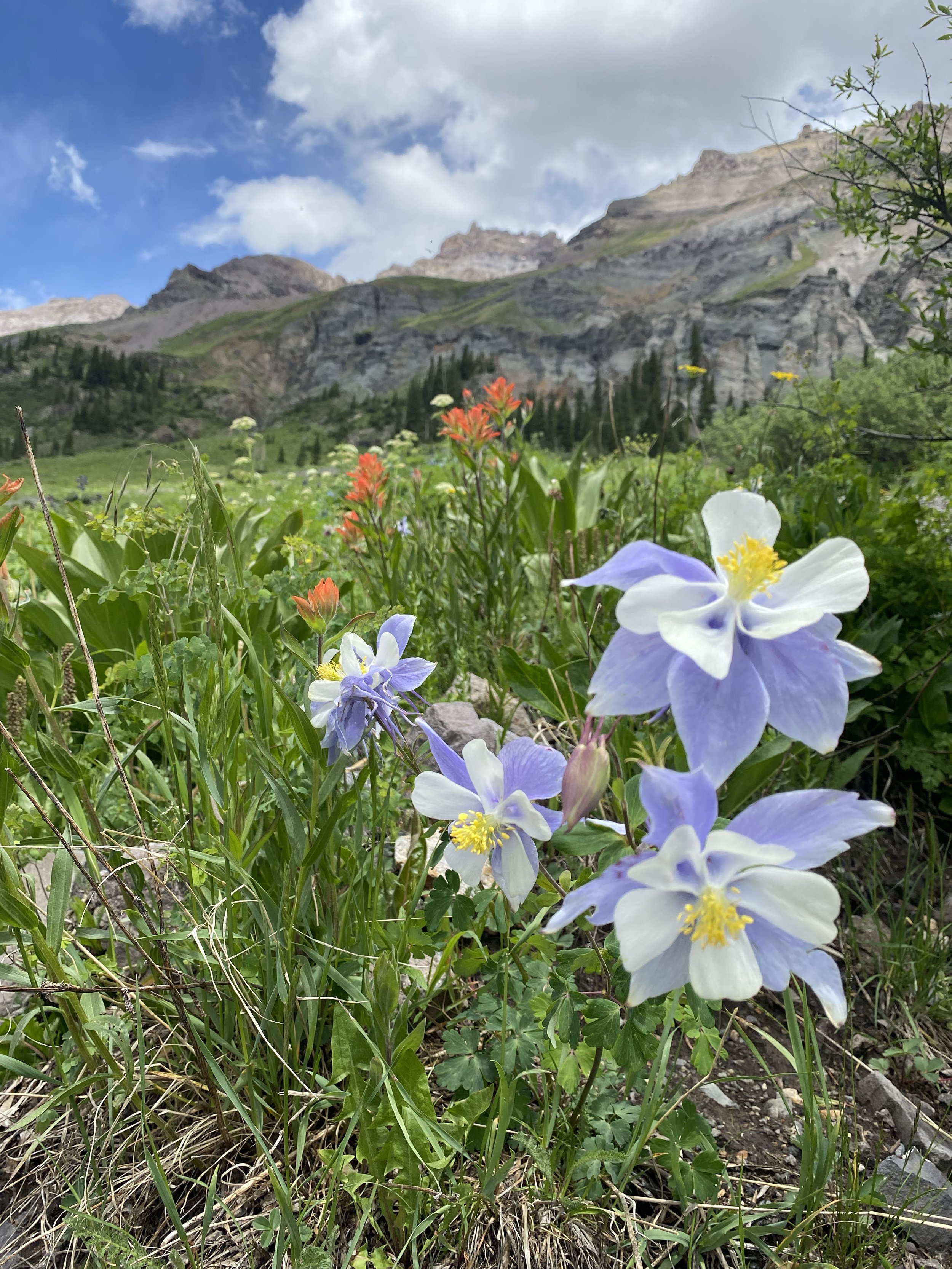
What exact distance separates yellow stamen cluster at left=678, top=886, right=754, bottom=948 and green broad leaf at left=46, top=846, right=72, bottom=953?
3.44 ft

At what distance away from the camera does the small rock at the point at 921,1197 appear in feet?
3.95

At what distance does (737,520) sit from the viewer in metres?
0.72

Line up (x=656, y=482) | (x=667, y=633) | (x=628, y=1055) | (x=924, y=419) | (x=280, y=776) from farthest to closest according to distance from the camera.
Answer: (x=924, y=419) → (x=656, y=482) → (x=280, y=776) → (x=628, y=1055) → (x=667, y=633)

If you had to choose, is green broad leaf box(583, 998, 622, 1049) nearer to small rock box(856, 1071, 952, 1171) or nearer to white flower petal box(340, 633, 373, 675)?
white flower petal box(340, 633, 373, 675)

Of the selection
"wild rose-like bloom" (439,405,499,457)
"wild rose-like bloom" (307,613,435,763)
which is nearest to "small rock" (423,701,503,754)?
"wild rose-like bloom" (307,613,435,763)

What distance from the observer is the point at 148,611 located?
47.9 inches

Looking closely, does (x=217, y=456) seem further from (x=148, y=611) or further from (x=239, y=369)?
(x=148, y=611)

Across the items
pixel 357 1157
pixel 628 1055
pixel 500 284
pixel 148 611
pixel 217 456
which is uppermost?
pixel 500 284

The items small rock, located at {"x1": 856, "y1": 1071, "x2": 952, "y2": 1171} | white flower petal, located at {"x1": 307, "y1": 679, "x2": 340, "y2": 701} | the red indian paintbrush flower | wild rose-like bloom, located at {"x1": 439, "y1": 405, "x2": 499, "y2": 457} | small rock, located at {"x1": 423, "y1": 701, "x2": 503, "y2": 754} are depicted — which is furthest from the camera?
wild rose-like bloom, located at {"x1": 439, "y1": 405, "x2": 499, "y2": 457}

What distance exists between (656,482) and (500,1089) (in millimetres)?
1621

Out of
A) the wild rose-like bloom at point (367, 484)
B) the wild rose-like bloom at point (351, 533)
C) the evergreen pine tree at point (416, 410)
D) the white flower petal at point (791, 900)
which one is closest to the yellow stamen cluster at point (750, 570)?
the white flower petal at point (791, 900)

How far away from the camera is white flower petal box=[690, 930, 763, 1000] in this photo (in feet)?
2.03

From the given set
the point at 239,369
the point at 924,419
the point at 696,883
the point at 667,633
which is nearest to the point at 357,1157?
the point at 696,883

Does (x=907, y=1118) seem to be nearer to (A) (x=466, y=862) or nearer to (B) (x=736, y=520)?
(A) (x=466, y=862)
